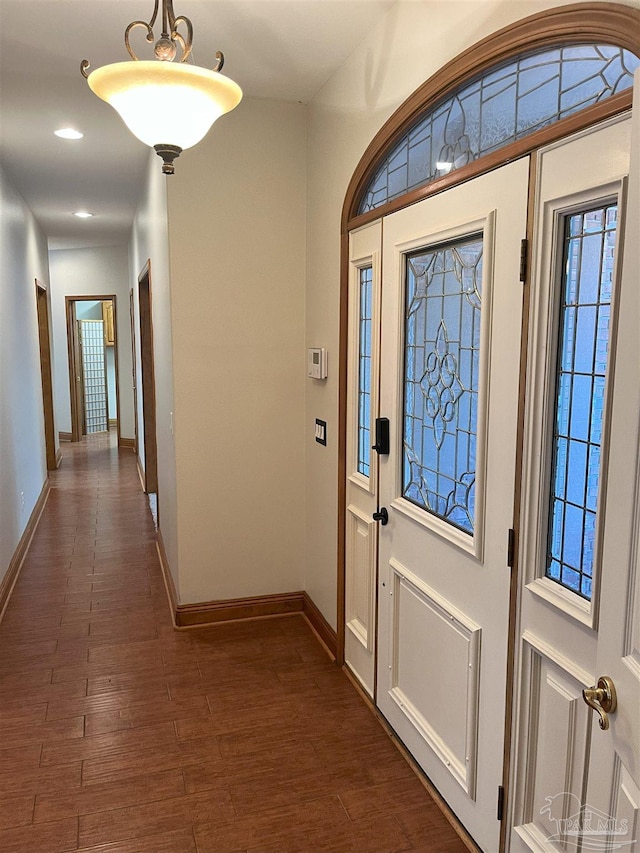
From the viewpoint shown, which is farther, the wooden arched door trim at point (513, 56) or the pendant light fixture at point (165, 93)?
the pendant light fixture at point (165, 93)

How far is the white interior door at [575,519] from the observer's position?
49.3 inches

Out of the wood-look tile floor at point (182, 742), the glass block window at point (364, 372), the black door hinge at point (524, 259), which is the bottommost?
the wood-look tile floor at point (182, 742)

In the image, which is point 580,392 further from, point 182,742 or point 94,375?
point 94,375

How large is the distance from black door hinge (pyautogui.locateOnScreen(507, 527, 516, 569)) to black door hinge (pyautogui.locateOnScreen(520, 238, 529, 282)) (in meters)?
0.68

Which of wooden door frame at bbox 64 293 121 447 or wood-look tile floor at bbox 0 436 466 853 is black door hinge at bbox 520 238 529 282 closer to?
wood-look tile floor at bbox 0 436 466 853

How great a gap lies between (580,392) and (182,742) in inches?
81.2

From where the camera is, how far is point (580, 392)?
5.19 ft

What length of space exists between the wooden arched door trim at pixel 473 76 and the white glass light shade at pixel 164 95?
71 centimetres

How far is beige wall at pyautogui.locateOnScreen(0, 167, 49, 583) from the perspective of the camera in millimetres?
4363

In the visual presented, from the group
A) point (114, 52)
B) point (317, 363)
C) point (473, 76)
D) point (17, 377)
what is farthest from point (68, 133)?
point (473, 76)

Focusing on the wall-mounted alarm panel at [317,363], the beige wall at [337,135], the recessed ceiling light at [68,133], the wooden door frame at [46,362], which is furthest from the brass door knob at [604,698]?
the wooden door frame at [46,362]

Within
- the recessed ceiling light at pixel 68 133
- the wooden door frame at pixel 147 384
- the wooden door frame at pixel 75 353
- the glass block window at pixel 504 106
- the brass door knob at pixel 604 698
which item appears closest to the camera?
the brass door knob at pixel 604 698

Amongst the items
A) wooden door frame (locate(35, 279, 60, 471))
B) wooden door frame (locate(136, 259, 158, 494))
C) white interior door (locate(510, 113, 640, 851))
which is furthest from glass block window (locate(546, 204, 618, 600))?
wooden door frame (locate(35, 279, 60, 471))

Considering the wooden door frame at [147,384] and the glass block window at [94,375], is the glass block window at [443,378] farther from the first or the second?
the glass block window at [94,375]
